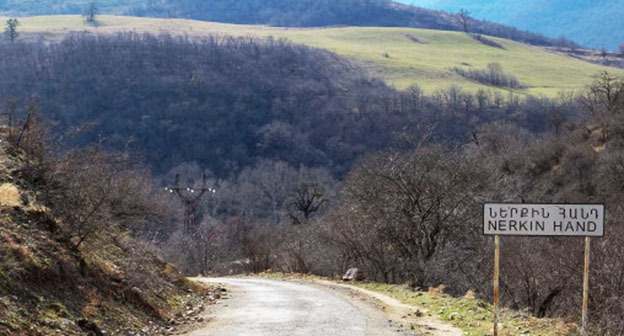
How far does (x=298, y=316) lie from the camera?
51.8ft

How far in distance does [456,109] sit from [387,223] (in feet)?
388

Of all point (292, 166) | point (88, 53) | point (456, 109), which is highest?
point (88, 53)

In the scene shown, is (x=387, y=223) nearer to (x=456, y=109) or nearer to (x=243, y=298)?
(x=243, y=298)

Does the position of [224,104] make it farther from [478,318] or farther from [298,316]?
[478,318]

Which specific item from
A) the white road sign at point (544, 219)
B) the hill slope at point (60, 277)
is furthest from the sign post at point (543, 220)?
the hill slope at point (60, 277)

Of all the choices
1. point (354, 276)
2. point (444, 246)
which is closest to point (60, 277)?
point (354, 276)

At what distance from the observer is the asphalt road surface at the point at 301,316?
43.8 ft

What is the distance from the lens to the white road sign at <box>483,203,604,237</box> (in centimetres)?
1085

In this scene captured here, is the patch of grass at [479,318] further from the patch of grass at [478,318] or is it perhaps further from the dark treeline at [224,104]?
the dark treeline at [224,104]

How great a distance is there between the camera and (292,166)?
428ft

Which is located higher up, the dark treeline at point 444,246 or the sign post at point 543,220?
the sign post at point 543,220

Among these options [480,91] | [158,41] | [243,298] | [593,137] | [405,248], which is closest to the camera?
[243,298]

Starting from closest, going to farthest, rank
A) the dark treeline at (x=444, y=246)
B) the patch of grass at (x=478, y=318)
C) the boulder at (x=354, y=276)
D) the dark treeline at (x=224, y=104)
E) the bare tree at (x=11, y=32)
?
the patch of grass at (x=478, y=318) < the dark treeline at (x=444, y=246) < the boulder at (x=354, y=276) < the dark treeline at (x=224, y=104) < the bare tree at (x=11, y=32)

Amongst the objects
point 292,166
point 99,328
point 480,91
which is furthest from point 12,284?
point 480,91
